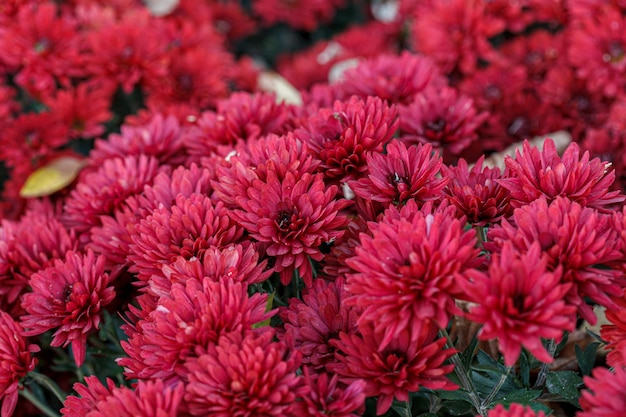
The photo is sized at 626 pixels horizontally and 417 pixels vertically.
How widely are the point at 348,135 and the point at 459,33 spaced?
2.65 feet

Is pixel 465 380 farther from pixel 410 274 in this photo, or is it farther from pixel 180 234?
pixel 180 234

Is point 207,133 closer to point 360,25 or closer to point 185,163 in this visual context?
point 185,163

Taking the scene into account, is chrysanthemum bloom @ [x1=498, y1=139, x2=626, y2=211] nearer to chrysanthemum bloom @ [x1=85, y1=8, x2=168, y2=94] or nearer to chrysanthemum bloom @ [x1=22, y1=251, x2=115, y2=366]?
chrysanthemum bloom @ [x1=22, y1=251, x2=115, y2=366]

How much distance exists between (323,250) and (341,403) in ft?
0.99

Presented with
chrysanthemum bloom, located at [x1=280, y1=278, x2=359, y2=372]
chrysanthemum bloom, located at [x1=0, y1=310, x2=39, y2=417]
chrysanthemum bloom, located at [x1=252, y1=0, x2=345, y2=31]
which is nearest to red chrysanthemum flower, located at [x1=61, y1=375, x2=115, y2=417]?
chrysanthemum bloom, located at [x1=0, y1=310, x2=39, y2=417]

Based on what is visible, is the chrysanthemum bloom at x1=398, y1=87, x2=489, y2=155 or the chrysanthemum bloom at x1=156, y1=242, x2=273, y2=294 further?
the chrysanthemum bloom at x1=398, y1=87, x2=489, y2=155

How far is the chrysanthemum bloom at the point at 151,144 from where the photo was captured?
1.17 m

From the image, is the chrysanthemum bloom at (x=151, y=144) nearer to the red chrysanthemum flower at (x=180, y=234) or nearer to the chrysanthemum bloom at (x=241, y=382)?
the red chrysanthemum flower at (x=180, y=234)

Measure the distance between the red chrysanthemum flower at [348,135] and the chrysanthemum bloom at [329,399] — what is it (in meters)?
0.30

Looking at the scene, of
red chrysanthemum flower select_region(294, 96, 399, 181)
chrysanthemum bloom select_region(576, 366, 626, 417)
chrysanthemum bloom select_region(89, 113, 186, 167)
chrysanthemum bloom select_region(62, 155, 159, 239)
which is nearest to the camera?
chrysanthemum bloom select_region(576, 366, 626, 417)

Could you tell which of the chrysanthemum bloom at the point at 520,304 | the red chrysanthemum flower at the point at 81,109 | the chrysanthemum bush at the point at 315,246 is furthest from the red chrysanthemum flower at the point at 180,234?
the red chrysanthemum flower at the point at 81,109

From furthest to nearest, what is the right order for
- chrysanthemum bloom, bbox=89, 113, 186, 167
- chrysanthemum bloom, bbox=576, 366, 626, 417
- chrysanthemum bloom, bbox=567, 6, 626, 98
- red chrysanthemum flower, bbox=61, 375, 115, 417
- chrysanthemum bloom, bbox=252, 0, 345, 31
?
chrysanthemum bloom, bbox=252, 0, 345, 31, chrysanthemum bloom, bbox=567, 6, 626, 98, chrysanthemum bloom, bbox=89, 113, 186, 167, red chrysanthemum flower, bbox=61, 375, 115, 417, chrysanthemum bloom, bbox=576, 366, 626, 417

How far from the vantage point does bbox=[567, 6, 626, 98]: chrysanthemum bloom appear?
1.40 meters

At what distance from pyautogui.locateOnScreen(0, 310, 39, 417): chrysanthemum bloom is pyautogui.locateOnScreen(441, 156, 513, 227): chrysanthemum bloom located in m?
0.62
